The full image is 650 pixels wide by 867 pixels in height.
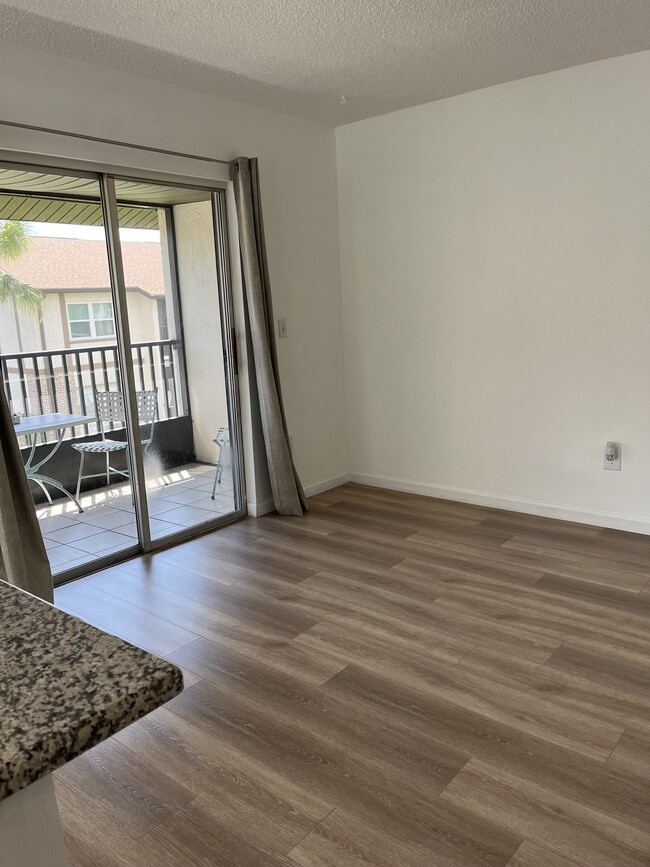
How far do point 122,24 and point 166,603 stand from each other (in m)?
2.58

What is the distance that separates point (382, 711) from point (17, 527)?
1.84 meters

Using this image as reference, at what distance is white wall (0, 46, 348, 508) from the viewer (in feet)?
10.3

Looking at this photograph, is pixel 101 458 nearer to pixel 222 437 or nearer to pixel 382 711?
pixel 222 437

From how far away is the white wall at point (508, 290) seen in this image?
3.66m

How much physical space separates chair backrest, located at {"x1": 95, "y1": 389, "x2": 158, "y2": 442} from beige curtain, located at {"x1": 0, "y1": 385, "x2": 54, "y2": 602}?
2.21 ft

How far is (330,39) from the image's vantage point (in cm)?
311

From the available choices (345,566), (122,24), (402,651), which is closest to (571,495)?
(345,566)

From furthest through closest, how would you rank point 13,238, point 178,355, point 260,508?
point 260,508
point 178,355
point 13,238

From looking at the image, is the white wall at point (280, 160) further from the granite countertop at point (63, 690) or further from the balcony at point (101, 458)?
the granite countertop at point (63, 690)

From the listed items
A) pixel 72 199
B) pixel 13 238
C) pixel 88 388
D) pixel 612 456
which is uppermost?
pixel 72 199

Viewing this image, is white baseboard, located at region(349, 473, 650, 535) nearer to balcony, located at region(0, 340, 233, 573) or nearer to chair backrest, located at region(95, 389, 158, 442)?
balcony, located at region(0, 340, 233, 573)

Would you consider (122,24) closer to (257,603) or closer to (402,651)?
(257,603)

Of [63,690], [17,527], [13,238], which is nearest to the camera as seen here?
[63,690]

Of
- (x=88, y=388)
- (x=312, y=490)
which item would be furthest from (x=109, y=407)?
(x=312, y=490)
